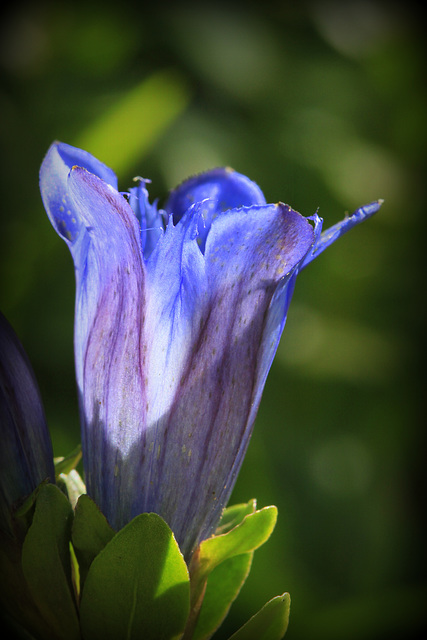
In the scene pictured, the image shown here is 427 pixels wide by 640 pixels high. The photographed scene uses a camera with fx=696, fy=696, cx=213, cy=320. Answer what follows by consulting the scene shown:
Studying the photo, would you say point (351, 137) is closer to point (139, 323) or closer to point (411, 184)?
point (411, 184)

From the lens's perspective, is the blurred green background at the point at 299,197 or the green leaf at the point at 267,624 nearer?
the green leaf at the point at 267,624

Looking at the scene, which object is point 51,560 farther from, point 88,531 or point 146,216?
point 146,216

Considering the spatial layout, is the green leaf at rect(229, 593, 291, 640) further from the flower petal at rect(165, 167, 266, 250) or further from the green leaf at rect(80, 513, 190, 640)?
the flower petal at rect(165, 167, 266, 250)

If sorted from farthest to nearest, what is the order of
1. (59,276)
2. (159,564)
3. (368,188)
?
1. (368,188)
2. (59,276)
3. (159,564)

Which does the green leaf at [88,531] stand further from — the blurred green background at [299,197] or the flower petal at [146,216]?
the blurred green background at [299,197]

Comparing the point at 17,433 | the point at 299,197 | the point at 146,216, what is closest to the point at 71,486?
the point at 17,433

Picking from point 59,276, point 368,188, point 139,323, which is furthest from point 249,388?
point 368,188

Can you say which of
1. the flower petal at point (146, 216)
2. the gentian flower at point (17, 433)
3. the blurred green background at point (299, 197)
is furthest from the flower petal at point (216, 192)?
the blurred green background at point (299, 197)
